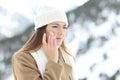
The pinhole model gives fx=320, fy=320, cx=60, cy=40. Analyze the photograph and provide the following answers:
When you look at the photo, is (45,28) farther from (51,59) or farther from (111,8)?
(111,8)

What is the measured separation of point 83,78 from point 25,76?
1.29 meters

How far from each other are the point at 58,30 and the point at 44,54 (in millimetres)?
181

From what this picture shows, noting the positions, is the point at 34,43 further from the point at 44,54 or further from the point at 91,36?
the point at 91,36

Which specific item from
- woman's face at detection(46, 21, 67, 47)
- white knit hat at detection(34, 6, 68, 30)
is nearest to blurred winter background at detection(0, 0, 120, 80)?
white knit hat at detection(34, 6, 68, 30)

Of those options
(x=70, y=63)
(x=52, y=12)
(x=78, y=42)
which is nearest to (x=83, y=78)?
(x=78, y=42)

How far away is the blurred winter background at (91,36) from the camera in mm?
3008

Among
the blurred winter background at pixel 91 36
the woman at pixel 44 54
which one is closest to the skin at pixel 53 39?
the woman at pixel 44 54

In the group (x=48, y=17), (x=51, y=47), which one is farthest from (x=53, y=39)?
(x=48, y=17)

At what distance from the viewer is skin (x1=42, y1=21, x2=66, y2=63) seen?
196cm

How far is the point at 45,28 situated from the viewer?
81.3 inches

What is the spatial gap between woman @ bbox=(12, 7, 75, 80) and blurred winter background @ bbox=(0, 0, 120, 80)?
90 cm

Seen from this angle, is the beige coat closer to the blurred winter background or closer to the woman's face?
the woman's face

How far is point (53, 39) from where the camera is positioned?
1956 mm

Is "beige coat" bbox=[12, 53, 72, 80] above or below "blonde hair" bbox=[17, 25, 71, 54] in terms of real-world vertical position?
below
